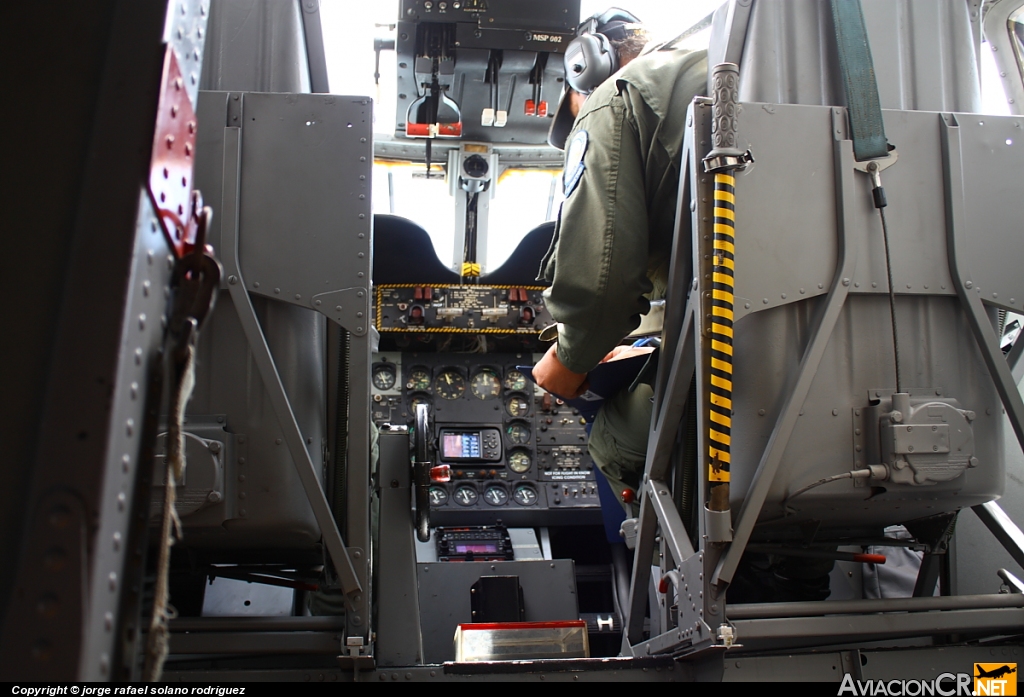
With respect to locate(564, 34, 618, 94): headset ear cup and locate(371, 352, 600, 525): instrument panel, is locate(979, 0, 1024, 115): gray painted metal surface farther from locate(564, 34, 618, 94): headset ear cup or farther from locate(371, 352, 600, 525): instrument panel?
locate(371, 352, 600, 525): instrument panel

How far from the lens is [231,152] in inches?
85.6

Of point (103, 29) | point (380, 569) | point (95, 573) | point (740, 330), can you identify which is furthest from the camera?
point (380, 569)

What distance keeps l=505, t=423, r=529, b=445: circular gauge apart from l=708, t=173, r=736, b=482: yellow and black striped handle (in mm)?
3036

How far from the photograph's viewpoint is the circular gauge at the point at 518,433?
497 cm

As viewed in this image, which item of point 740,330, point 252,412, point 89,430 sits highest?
point 740,330

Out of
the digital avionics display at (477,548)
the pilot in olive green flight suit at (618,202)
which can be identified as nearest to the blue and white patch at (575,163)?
the pilot in olive green flight suit at (618,202)

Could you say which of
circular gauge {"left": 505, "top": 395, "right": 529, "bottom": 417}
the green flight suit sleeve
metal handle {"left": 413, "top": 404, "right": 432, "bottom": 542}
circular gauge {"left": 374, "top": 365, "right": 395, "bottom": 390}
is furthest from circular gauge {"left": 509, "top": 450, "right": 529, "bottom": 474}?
the green flight suit sleeve

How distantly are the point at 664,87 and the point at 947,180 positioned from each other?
2.67ft

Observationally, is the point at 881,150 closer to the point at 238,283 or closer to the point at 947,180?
the point at 947,180

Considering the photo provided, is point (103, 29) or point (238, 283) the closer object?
point (103, 29)

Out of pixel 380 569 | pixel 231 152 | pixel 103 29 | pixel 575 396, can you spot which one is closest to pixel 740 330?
pixel 575 396

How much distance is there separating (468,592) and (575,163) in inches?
72.0

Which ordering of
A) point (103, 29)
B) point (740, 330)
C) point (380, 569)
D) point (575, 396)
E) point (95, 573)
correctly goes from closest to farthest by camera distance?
point (95, 573)
point (103, 29)
point (740, 330)
point (380, 569)
point (575, 396)

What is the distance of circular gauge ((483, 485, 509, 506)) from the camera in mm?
4590
